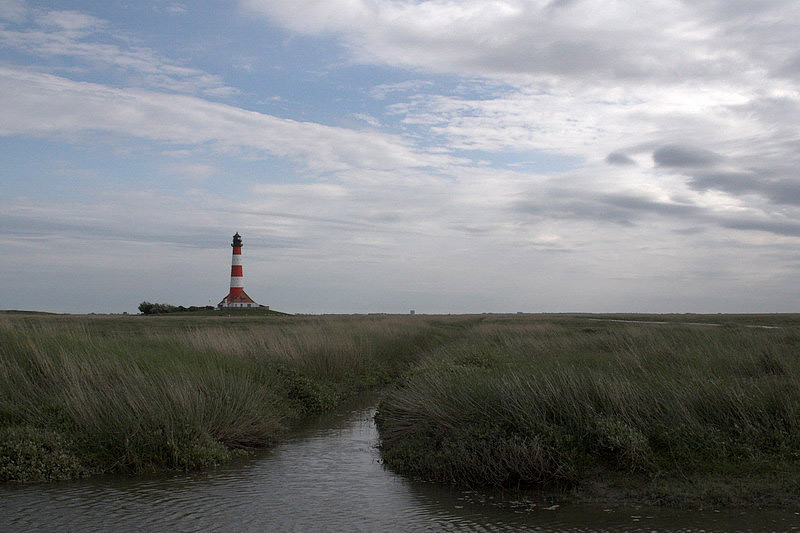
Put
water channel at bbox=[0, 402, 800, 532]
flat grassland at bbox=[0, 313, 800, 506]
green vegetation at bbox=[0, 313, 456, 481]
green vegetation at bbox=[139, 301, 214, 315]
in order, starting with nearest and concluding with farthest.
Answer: water channel at bbox=[0, 402, 800, 532] → flat grassland at bbox=[0, 313, 800, 506] → green vegetation at bbox=[0, 313, 456, 481] → green vegetation at bbox=[139, 301, 214, 315]

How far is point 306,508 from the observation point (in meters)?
7.91

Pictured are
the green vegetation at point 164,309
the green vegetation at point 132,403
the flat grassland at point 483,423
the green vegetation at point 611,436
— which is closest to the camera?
the green vegetation at point 611,436

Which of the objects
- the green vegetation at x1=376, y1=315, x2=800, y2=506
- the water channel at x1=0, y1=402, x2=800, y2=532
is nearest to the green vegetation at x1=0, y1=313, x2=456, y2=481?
the water channel at x1=0, y1=402, x2=800, y2=532

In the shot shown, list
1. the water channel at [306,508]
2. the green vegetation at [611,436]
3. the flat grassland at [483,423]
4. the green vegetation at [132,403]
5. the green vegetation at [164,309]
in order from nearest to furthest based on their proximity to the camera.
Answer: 1. the water channel at [306,508]
2. the green vegetation at [611,436]
3. the flat grassland at [483,423]
4. the green vegetation at [132,403]
5. the green vegetation at [164,309]

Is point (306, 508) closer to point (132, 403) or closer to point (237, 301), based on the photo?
point (132, 403)

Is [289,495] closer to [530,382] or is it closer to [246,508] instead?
[246,508]

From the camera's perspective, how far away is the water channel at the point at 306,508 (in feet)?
23.8

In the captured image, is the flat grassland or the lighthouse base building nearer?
the flat grassland

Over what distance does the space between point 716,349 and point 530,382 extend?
7.14 metres

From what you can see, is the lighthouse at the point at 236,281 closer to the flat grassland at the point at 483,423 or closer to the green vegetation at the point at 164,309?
the green vegetation at the point at 164,309

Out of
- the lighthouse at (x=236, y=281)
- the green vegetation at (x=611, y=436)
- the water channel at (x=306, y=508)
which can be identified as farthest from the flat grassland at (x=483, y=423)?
the lighthouse at (x=236, y=281)

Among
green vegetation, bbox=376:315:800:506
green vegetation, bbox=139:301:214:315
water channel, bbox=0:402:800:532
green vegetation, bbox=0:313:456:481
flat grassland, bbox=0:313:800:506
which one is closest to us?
water channel, bbox=0:402:800:532

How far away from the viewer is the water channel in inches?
285

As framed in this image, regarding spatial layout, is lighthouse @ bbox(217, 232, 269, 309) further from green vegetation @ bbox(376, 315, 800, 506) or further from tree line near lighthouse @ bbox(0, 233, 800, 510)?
green vegetation @ bbox(376, 315, 800, 506)
